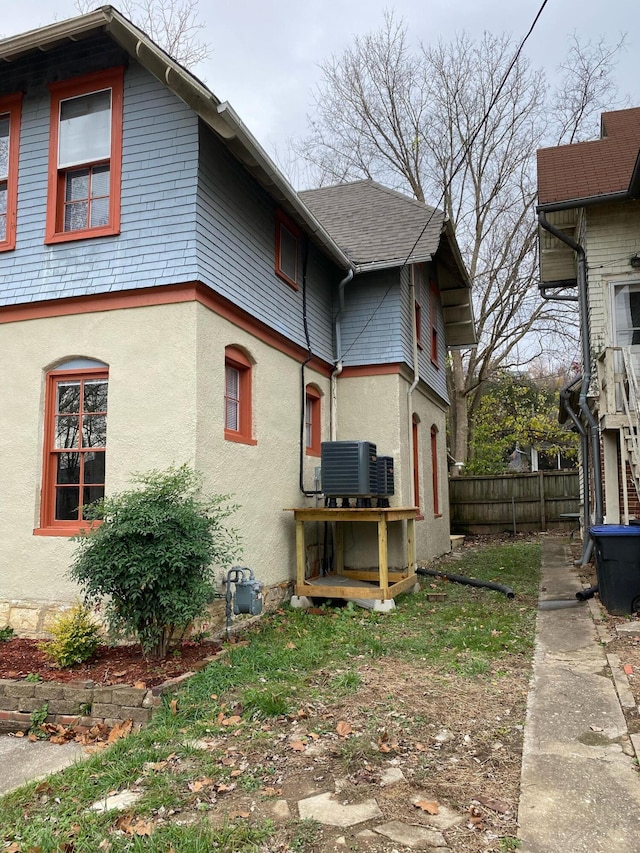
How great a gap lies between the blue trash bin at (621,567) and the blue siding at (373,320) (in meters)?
4.52

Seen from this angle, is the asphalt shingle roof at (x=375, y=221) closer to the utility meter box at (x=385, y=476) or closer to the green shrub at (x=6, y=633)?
the utility meter box at (x=385, y=476)

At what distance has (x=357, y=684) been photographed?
201 inches

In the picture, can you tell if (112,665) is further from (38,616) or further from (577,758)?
(577,758)

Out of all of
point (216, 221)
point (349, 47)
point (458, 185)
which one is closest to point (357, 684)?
point (216, 221)

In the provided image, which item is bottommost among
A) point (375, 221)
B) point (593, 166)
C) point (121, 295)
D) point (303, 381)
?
point (303, 381)

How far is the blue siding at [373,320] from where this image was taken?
10578mm

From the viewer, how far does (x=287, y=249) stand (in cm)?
921

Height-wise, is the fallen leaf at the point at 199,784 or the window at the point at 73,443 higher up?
the window at the point at 73,443

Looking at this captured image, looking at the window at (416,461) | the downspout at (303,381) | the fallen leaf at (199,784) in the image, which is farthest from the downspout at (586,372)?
the fallen leaf at (199,784)

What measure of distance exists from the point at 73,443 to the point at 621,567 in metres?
6.08

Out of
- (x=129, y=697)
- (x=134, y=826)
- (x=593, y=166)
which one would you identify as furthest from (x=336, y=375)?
(x=134, y=826)

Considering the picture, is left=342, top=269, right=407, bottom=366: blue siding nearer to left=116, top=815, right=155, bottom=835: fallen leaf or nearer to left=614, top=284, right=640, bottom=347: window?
left=614, top=284, right=640, bottom=347: window

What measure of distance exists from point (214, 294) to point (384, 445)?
4.53 meters

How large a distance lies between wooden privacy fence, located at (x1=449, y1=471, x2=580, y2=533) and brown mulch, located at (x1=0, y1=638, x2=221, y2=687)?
1335 centimetres
